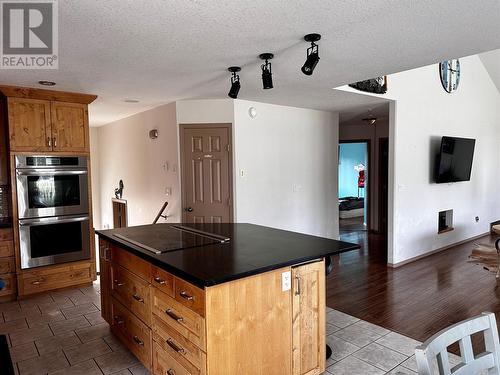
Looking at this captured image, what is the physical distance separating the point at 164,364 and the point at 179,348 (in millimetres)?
264

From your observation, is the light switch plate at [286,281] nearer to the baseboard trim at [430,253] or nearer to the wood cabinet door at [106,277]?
the wood cabinet door at [106,277]

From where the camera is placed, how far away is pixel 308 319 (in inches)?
87.8

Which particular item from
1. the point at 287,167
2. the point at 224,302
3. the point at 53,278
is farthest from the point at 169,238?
the point at 287,167

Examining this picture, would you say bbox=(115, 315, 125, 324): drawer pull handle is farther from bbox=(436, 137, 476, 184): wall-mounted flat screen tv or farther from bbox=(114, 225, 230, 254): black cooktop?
bbox=(436, 137, 476, 184): wall-mounted flat screen tv

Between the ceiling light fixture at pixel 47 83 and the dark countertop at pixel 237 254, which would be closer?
the dark countertop at pixel 237 254

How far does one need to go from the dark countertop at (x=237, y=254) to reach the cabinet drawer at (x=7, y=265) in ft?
5.55

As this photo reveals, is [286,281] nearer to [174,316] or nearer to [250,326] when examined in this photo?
[250,326]

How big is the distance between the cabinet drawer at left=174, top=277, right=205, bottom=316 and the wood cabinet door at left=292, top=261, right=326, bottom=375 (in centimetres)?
61

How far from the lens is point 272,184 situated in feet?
16.6

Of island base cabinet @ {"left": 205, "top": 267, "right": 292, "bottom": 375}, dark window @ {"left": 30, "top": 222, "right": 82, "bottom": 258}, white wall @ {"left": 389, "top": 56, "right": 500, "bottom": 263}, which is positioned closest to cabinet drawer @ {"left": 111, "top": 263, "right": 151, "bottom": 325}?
island base cabinet @ {"left": 205, "top": 267, "right": 292, "bottom": 375}

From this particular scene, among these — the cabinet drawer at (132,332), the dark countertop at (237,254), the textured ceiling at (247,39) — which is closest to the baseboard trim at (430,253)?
the textured ceiling at (247,39)

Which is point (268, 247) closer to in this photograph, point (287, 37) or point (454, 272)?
point (287, 37)

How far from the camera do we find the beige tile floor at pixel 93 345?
2.52m

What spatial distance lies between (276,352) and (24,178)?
3327 millimetres
